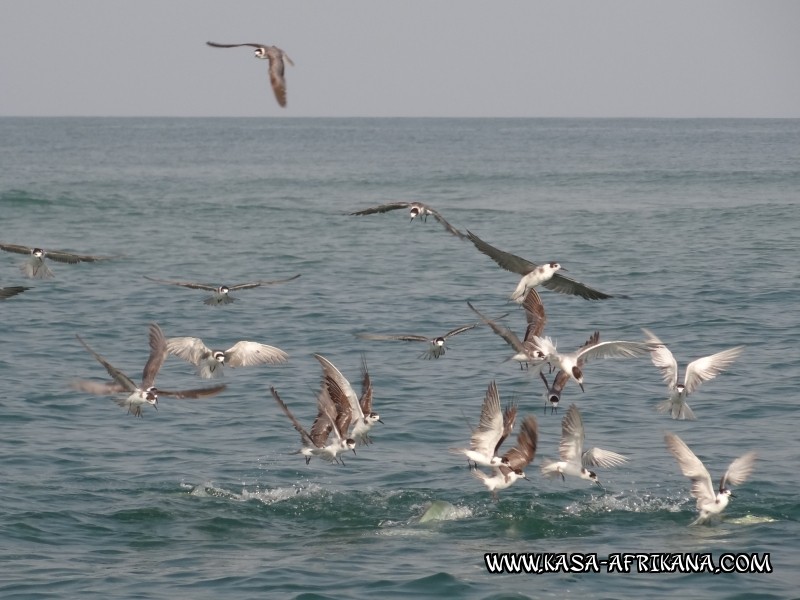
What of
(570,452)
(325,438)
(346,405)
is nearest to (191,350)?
(325,438)

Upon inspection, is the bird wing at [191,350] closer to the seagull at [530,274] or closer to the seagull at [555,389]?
the seagull at [530,274]

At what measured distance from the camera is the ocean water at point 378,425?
664 inches

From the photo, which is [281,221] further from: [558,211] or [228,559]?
[228,559]

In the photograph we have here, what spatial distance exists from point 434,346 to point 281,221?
140 ft

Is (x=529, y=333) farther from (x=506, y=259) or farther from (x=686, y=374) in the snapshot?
(x=686, y=374)

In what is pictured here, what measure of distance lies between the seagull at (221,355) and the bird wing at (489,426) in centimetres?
338

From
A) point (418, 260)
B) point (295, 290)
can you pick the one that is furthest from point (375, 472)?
point (418, 260)

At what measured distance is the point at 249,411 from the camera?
2478cm

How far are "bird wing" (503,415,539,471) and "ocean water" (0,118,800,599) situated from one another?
29.5 inches

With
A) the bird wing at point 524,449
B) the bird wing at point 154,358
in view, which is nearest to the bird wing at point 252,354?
the bird wing at point 154,358

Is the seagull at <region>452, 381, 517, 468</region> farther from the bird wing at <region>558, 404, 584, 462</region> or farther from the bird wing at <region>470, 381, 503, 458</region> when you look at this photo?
the bird wing at <region>558, 404, 584, 462</region>

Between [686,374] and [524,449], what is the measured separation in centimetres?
300

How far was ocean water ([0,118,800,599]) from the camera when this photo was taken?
16875mm

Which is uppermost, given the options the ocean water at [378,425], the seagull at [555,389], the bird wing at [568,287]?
the bird wing at [568,287]
